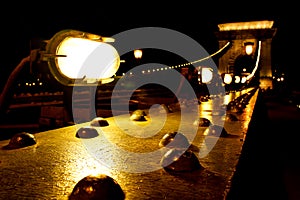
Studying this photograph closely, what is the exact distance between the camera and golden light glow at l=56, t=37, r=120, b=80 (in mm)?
1701

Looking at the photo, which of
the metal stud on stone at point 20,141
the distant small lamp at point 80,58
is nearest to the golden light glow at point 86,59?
the distant small lamp at point 80,58

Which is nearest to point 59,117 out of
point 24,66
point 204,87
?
point 24,66

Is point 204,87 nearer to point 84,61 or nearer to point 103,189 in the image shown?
point 84,61

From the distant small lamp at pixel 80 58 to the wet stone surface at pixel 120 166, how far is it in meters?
0.50

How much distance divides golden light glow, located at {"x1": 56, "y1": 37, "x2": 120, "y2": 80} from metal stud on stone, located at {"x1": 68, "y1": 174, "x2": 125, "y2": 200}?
0.89 metres

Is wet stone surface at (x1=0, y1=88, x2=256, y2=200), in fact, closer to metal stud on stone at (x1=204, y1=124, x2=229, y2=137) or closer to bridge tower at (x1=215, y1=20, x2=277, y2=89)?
metal stud on stone at (x1=204, y1=124, x2=229, y2=137)

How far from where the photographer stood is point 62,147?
71.7 inches

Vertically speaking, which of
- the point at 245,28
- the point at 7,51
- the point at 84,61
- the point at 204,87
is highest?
the point at 245,28

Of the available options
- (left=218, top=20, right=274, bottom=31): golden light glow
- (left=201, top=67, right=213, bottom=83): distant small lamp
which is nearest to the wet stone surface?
(left=201, top=67, right=213, bottom=83): distant small lamp

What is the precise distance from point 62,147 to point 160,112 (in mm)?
2109

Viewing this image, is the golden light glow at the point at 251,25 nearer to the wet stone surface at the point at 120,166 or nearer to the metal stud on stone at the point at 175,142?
the wet stone surface at the point at 120,166

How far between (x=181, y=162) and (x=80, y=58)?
3.70 ft

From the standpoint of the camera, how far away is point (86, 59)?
2.00 m

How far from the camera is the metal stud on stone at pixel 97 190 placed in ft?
3.05
